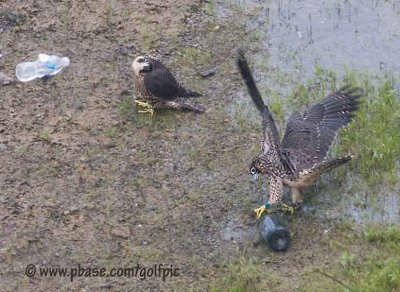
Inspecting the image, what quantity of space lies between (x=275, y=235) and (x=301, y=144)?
1.00 metres

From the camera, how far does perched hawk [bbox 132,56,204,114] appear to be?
8.51 m

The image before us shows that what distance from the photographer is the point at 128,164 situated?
315 inches

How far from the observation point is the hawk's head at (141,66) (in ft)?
28.1

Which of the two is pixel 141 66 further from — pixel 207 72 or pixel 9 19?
pixel 9 19

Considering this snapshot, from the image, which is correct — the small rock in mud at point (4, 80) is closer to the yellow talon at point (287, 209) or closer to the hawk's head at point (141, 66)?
the hawk's head at point (141, 66)

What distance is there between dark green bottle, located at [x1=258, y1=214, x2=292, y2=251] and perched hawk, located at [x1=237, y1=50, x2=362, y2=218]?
0.33 m

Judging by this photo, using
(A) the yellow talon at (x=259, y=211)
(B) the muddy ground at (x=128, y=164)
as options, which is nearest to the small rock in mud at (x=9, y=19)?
(B) the muddy ground at (x=128, y=164)

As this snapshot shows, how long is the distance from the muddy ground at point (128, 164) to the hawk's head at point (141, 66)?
0.37 metres

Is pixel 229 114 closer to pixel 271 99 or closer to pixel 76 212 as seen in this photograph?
pixel 271 99

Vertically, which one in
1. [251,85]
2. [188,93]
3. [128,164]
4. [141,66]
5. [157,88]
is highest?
[251,85]

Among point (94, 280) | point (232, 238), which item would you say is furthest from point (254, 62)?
point (94, 280)

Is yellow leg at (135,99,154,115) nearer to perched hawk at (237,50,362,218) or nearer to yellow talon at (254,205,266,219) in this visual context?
perched hawk at (237,50,362,218)

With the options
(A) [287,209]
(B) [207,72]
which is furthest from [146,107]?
(A) [287,209]

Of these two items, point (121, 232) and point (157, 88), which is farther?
point (157, 88)
